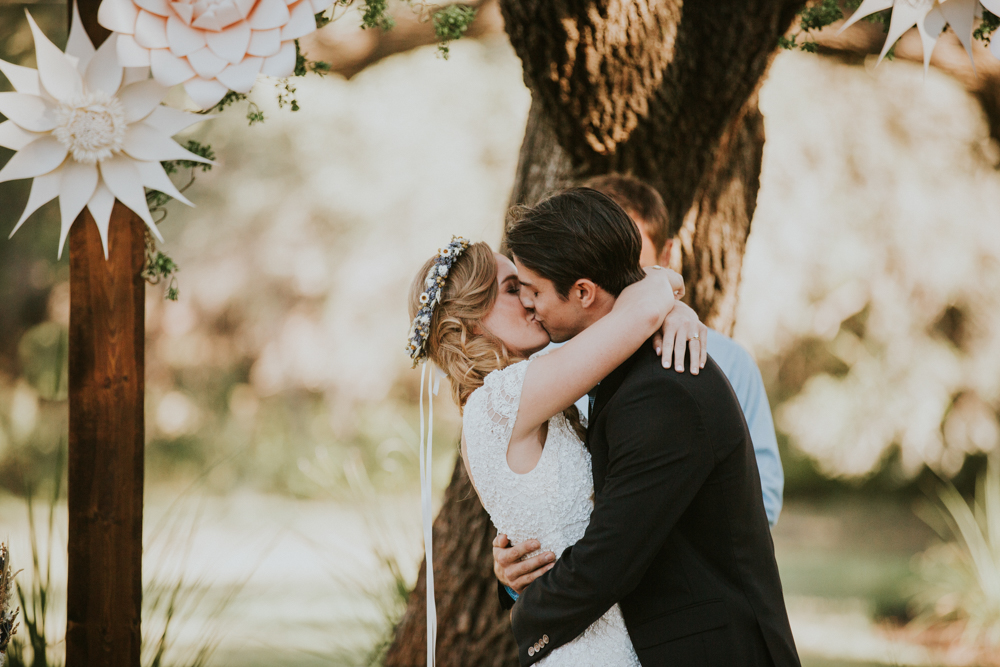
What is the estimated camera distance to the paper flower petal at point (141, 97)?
2068 millimetres

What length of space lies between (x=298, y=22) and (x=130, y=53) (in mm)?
405

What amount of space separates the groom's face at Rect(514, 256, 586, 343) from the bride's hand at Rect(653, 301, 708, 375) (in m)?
0.19

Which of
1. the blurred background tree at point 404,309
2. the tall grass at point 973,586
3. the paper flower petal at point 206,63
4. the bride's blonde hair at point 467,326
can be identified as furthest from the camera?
the blurred background tree at point 404,309

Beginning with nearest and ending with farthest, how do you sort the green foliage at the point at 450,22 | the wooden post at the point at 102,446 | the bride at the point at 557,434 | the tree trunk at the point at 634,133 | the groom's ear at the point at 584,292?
the bride at the point at 557,434
the groom's ear at the point at 584,292
the wooden post at the point at 102,446
the green foliage at the point at 450,22
the tree trunk at the point at 634,133

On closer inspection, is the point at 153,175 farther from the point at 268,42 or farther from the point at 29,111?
the point at 268,42

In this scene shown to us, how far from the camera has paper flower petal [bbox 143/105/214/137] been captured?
6.82 ft

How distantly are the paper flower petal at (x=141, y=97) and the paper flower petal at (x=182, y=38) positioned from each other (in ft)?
0.41

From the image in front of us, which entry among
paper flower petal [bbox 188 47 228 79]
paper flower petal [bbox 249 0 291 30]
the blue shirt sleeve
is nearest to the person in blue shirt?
the blue shirt sleeve

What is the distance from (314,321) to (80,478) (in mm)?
6523

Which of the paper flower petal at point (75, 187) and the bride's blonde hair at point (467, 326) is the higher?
the paper flower petal at point (75, 187)

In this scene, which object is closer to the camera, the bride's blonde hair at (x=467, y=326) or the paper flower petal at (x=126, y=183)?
the bride's blonde hair at (x=467, y=326)

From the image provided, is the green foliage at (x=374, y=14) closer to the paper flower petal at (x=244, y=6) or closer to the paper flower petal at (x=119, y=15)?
the paper flower petal at (x=244, y=6)

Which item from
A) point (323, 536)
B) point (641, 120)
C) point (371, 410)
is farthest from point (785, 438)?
point (641, 120)

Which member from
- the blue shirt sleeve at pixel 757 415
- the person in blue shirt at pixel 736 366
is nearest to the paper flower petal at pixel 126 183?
the person in blue shirt at pixel 736 366
